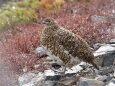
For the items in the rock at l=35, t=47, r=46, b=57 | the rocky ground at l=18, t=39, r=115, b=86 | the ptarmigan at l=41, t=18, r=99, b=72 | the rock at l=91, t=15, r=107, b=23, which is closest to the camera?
the rocky ground at l=18, t=39, r=115, b=86

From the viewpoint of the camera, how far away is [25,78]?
7711mm

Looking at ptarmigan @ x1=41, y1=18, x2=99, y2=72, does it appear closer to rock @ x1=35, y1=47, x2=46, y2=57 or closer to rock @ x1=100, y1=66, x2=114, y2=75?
rock @ x1=100, y1=66, x2=114, y2=75

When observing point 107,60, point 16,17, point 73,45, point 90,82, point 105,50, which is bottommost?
point 90,82

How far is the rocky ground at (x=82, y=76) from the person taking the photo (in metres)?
6.85

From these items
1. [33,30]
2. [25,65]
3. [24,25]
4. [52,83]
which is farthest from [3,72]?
[24,25]

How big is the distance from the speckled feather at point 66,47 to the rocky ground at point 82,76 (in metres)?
0.30

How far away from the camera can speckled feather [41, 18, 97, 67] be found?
6.97 meters

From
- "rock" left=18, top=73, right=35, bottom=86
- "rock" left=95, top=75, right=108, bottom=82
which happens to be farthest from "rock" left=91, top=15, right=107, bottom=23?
"rock" left=95, top=75, right=108, bottom=82

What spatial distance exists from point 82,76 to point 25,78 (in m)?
1.10

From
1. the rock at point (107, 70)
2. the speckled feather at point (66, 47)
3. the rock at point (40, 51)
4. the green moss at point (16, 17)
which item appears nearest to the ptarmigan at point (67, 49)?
the speckled feather at point (66, 47)

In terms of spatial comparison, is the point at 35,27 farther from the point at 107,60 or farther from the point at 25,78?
the point at 107,60

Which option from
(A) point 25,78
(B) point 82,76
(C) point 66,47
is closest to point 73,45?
(C) point 66,47

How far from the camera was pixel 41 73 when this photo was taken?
7840mm

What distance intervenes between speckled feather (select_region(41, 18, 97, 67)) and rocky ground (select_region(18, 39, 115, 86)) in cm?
30
